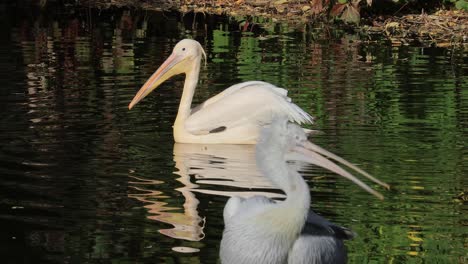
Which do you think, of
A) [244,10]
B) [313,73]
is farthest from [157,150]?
[244,10]

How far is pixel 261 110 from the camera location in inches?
364

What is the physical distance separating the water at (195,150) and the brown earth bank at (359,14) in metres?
0.86

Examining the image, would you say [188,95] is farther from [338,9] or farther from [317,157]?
[338,9]

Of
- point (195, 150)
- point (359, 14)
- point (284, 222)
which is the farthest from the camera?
point (359, 14)

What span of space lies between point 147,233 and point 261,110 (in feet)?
9.85

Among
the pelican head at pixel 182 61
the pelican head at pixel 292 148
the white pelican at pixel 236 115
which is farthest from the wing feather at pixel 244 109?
the pelican head at pixel 292 148

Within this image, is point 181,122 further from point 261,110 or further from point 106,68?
point 106,68

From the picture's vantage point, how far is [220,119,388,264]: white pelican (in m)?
5.41

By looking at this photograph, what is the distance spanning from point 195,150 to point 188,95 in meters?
0.89

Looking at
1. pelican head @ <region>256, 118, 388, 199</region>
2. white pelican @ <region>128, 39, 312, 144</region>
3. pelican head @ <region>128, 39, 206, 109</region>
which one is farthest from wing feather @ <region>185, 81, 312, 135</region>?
pelican head @ <region>256, 118, 388, 199</region>

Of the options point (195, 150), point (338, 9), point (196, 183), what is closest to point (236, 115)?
point (195, 150)

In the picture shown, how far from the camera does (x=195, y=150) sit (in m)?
9.14

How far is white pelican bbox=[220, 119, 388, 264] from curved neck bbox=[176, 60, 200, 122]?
3944mm

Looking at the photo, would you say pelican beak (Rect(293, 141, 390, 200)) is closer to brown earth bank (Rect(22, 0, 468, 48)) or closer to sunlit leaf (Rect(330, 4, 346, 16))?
brown earth bank (Rect(22, 0, 468, 48))
